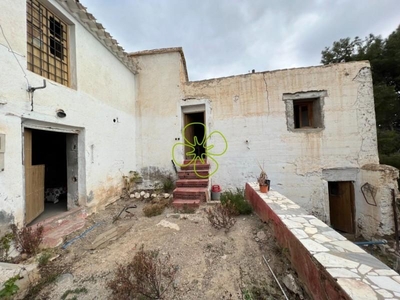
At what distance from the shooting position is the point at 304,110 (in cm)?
685

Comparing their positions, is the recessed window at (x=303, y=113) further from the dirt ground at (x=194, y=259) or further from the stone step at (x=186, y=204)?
the stone step at (x=186, y=204)

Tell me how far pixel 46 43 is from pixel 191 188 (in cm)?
509

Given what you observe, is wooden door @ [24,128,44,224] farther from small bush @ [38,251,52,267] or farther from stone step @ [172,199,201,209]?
stone step @ [172,199,201,209]

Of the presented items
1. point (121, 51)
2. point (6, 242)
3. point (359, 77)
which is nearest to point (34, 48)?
point (121, 51)

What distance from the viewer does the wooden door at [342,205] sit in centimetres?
611

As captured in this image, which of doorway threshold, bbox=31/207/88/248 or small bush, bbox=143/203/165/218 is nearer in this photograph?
doorway threshold, bbox=31/207/88/248

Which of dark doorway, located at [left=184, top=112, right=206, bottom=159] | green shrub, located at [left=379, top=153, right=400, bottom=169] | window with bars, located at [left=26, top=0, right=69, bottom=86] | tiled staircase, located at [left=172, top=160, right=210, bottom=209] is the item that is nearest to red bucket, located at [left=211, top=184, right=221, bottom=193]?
tiled staircase, located at [left=172, top=160, right=210, bottom=209]

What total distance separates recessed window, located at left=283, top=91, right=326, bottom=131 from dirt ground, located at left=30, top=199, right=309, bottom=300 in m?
4.32

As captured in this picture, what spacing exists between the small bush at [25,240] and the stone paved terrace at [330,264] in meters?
4.04

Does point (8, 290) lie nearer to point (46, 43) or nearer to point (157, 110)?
point (46, 43)

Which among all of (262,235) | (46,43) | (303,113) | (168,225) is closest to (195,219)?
(168,225)

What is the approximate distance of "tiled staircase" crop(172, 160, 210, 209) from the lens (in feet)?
16.9

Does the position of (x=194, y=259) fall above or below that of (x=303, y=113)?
below

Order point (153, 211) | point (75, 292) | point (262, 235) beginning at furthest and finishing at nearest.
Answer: point (153, 211)
point (262, 235)
point (75, 292)
